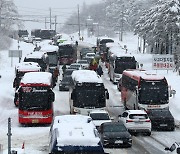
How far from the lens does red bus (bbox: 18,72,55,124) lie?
35.9 meters

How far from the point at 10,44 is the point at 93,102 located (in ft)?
230

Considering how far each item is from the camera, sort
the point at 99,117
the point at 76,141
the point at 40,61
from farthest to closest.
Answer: the point at 40,61 → the point at 99,117 → the point at 76,141

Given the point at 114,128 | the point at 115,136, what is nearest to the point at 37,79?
the point at 114,128

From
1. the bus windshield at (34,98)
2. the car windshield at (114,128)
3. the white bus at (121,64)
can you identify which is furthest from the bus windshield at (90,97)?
the white bus at (121,64)

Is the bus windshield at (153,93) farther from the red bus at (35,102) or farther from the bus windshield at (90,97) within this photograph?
the red bus at (35,102)

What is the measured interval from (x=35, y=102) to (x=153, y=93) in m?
8.14

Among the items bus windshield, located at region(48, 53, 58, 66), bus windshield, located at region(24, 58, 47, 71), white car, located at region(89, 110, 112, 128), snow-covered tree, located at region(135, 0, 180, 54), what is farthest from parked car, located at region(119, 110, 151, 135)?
snow-covered tree, located at region(135, 0, 180, 54)

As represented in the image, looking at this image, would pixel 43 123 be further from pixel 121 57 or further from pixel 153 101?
pixel 121 57

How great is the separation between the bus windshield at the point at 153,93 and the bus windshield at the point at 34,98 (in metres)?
6.61

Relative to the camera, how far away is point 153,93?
38125 millimetres

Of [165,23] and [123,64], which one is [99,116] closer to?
[123,64]

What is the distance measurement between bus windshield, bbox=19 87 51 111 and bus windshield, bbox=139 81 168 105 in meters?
6.61

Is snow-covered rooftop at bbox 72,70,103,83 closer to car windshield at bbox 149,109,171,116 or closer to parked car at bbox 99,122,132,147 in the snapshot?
car windshield at bbox 149,109,171,116

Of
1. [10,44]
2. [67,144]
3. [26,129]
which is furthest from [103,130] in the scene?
[10,44]
